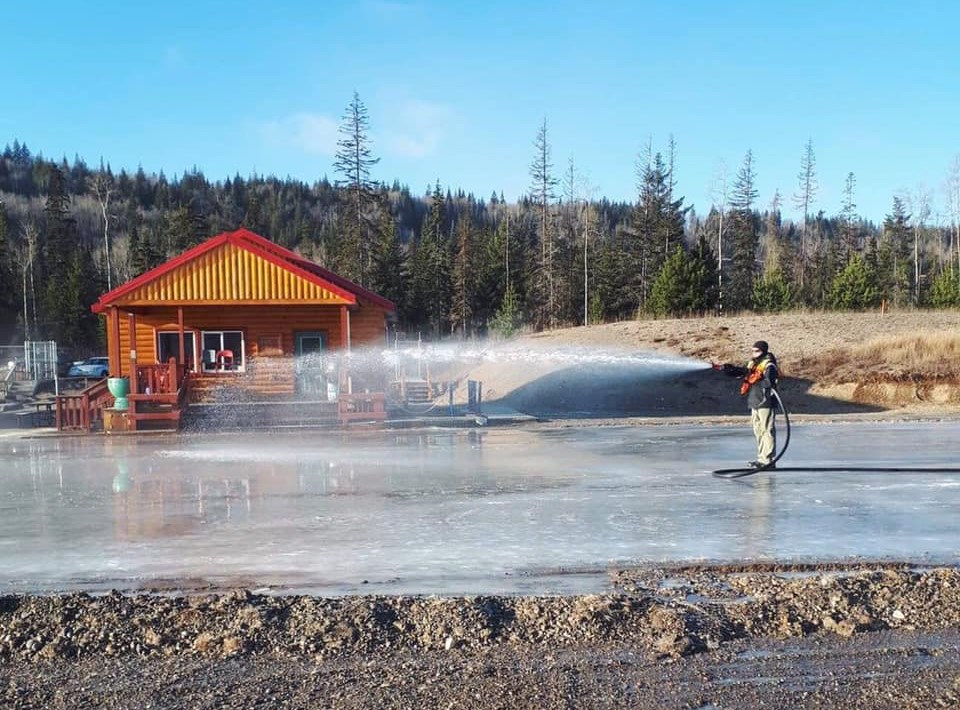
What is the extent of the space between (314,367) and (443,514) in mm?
17220

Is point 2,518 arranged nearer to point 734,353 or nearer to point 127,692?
point 127,692

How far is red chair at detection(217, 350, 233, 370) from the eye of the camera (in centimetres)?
2680

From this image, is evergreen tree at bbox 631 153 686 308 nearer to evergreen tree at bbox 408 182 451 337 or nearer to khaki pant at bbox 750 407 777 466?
evergreen tree at bbox 408 182 451 337

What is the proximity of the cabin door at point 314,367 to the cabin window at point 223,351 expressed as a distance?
5.80 ft

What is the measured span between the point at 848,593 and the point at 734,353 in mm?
30179

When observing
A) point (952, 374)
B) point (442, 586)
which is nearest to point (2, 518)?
point (442, 586)

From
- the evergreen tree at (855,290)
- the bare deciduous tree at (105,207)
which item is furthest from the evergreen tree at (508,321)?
the bare deciduous tree at (105,207)

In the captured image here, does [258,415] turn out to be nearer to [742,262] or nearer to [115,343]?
[115,343]

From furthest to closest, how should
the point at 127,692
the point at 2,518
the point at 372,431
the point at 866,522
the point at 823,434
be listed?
the point at 372,431 < the point at 823,434 < the point at 2,518 < the point at 866,522 < the point at 127,692

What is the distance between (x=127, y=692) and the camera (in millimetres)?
4855

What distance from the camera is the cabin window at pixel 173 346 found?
2673 centimetres

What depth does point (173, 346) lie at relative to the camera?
2709 centimetres

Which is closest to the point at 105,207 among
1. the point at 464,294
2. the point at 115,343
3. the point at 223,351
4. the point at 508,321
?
the point at 464,294

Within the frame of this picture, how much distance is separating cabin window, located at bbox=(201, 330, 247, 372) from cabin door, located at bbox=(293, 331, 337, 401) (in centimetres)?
177
